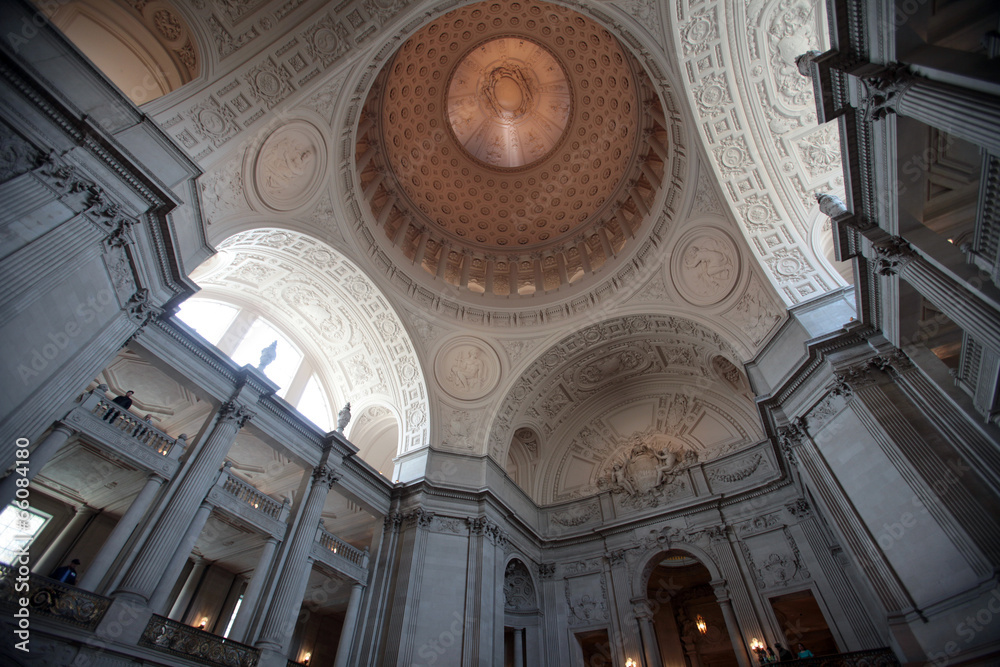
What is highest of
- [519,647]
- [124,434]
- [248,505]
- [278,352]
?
[278,352]

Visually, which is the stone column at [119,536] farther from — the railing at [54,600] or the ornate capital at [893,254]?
the ornate capital at [893,254]

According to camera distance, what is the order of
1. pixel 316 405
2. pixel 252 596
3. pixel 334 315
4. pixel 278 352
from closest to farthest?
pixel 252 596 → pixel 278 352 → pixel 334 315 → pixel 316 405

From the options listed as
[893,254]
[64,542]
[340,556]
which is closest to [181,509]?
[64,542]

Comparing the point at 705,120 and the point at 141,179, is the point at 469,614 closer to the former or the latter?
the point at 141,179

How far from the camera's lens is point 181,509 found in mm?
9672

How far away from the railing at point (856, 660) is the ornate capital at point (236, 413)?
13.3 meters

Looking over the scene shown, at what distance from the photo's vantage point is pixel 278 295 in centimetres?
1612

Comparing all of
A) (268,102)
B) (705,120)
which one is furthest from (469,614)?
(705,120)

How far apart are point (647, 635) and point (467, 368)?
10.2 meters

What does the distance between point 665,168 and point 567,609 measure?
49.1 feet

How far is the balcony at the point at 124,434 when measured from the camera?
348 inches

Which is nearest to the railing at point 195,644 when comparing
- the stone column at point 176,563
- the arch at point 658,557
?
the stone column at point 176,563

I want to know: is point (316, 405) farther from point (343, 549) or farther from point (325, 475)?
point (343, 549)

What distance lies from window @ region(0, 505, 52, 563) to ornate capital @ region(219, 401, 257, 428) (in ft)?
14.1
